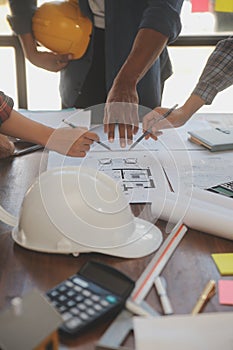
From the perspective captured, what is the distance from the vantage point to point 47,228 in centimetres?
86

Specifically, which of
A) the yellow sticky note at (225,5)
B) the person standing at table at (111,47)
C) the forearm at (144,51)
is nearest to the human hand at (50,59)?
the person standing at table at (111,47)

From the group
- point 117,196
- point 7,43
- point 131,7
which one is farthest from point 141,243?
point 7,43

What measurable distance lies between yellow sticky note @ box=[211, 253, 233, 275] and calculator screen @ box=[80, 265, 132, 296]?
185 millimetres

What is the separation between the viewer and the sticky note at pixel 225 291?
75 cm

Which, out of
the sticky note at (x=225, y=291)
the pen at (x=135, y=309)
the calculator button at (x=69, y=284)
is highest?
the calculator button at (x=69, y=284)

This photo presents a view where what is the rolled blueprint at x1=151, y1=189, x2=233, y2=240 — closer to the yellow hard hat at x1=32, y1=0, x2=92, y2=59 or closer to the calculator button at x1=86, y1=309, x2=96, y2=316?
the calculator button at x1=86, y1=309, x2=96, y2=316

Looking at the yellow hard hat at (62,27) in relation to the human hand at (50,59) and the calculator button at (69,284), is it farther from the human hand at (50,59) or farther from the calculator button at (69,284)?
the calculator button at (69,284)

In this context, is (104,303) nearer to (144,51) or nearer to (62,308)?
(62,308)

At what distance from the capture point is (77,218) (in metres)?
0.84

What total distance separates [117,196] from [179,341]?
1.02 ft

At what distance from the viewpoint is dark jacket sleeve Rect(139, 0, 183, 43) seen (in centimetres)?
147

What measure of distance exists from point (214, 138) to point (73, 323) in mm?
853

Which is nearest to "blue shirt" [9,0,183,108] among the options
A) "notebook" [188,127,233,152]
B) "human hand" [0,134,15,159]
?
"notebook" [188,127,233,152]

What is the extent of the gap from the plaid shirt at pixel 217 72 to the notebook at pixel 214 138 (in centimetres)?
9
